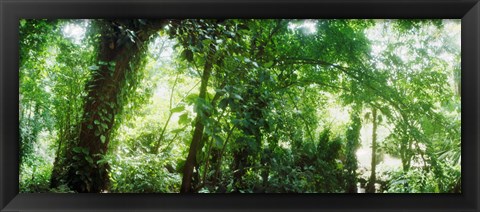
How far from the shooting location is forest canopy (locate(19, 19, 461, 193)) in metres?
2.23

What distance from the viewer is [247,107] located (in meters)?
2.27

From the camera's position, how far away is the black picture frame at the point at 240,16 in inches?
75.6

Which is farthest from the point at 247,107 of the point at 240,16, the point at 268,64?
the point at 240,16

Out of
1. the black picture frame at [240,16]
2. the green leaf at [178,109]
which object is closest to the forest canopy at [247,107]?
the green leaf at [178,109]

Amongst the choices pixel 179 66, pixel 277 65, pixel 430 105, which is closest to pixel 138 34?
pixel 179 66

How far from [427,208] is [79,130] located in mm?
1662

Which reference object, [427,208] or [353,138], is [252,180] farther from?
[427,208]

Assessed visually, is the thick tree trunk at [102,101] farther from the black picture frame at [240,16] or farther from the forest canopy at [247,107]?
the black picture frame at [240,16]

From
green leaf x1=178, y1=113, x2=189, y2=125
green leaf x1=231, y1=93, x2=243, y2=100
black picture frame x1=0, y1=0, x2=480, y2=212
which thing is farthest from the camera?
green leaf x1=178, y1=113, x2=189, y2=125

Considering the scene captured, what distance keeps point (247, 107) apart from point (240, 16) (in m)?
0.50

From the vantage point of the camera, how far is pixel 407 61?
2.34 meters

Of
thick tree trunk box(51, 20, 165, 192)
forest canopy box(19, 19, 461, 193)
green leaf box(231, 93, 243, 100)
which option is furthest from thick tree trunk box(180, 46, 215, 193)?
thick tree trunk box(51, 20, 165, 192)

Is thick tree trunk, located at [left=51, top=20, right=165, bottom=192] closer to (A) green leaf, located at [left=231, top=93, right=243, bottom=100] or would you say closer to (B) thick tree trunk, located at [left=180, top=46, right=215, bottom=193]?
(B) thick tree trunk, located at [left=180, top=46, right=215, bottom=193]

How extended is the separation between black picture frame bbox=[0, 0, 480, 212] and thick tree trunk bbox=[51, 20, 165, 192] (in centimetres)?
23
